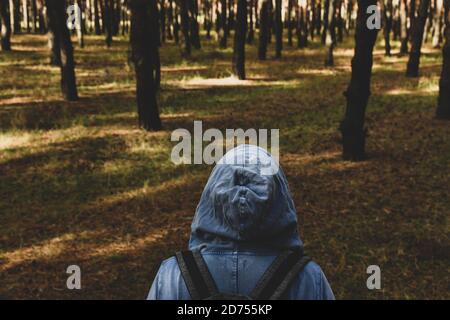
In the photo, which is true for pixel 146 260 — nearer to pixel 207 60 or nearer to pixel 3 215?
pixel 3 215

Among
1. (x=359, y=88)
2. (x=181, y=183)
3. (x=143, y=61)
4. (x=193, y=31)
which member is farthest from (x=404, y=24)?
(x=181, y=183)

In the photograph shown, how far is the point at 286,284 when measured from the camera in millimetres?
2152

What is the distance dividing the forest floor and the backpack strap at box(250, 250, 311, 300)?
5082mm

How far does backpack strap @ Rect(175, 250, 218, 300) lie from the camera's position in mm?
2172

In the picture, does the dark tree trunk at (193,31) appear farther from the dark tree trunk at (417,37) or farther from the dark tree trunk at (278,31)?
the dark tree trunk at (417,37)

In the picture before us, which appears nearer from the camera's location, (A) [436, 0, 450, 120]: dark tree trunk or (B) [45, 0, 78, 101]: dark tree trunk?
(A) [436, 0, 450, 120]: dark tree trunk

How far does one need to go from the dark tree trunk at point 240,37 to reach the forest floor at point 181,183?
104 cm

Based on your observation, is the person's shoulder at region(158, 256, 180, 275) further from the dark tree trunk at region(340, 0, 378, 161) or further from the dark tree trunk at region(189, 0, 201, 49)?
the dark tree trunk at region(189, 0, 201, 49)

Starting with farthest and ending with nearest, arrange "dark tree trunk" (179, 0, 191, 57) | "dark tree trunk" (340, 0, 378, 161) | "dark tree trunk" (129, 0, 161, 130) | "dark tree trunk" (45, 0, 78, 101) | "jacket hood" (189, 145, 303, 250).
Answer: "dark tree trunk" (179, 0, 191, 57)
"dark tree trunk" (45, 0, 78, 101)
"dark tree trunk" (129, 0, 161, 130)
"dark tree trunk" (340, 0, 378, 161)
"jacket hood" (189, 145, 303, 250)

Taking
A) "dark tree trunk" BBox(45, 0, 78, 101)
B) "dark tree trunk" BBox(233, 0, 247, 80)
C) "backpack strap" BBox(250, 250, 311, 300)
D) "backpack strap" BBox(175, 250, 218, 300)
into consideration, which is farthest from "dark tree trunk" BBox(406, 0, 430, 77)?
"backpack strap" BBox(175, 250, 218, 300)

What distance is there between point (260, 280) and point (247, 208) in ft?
0.98

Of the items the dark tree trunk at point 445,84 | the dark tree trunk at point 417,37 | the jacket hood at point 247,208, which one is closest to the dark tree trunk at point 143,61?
the dark tree trunk at point 445,84

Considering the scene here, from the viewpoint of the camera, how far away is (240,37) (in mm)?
21500

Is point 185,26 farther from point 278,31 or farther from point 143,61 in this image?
point 143,61
